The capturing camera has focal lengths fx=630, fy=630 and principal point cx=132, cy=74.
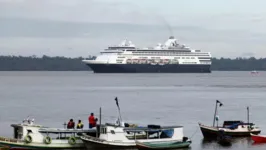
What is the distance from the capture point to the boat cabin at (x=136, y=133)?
1459 inches

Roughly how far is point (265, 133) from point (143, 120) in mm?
12553

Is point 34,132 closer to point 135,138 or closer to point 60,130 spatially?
point 60,130

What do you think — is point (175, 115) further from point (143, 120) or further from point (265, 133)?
point (265, 133)

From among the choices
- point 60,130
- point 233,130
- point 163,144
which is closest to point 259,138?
point 233,130

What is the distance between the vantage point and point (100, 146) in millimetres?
36875

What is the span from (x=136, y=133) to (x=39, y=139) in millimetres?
5851

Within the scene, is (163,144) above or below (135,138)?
below

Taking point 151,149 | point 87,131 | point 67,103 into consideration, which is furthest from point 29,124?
point 67,103

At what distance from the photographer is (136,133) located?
1505 inches

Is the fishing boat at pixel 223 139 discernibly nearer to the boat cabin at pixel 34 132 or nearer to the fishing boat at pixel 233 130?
the fishing boat at pixel 233 130

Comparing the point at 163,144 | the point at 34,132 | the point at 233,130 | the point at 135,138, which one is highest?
the point at 34,132

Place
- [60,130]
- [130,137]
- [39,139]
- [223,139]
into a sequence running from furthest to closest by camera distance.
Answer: [223,139]
[130,137]
[60,130]
[39,139]

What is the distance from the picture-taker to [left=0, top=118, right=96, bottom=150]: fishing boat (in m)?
36.3

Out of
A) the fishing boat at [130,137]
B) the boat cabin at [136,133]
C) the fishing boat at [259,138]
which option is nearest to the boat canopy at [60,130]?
the fishing boat at [130,137]
